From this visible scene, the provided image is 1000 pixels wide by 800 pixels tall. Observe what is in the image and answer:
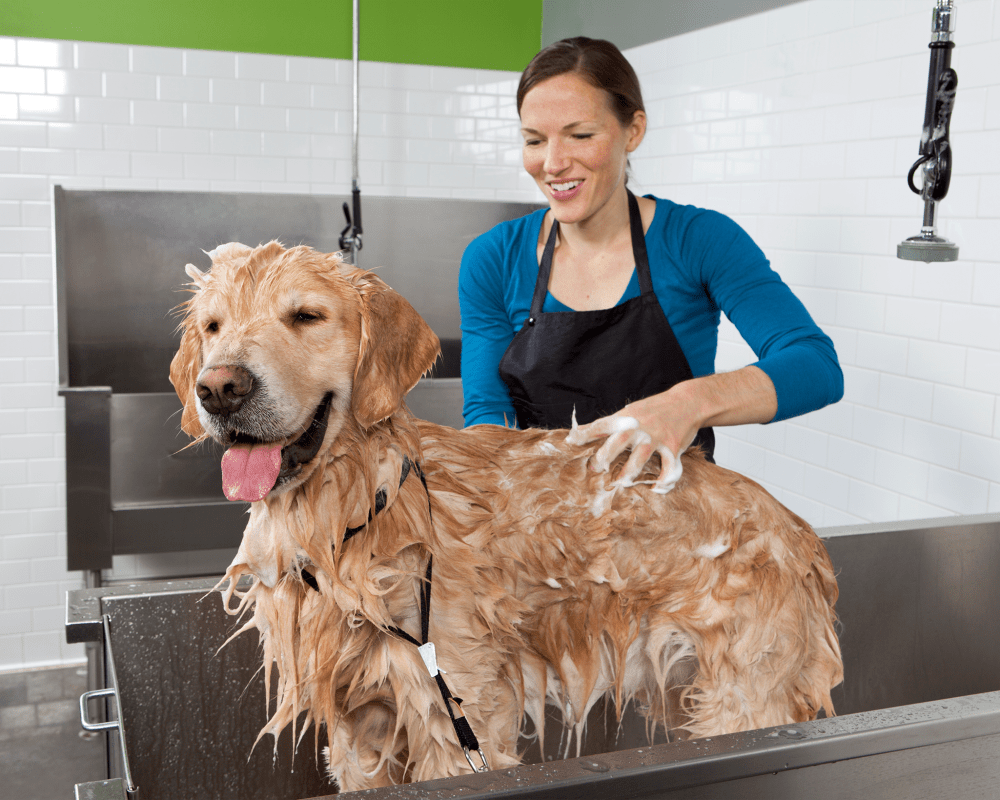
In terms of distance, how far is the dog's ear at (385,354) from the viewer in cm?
109

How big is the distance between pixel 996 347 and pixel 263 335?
1.92m

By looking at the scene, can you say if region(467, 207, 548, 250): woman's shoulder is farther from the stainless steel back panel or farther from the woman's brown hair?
the stainless steel back panel

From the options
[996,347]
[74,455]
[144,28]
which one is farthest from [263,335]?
[144,28]

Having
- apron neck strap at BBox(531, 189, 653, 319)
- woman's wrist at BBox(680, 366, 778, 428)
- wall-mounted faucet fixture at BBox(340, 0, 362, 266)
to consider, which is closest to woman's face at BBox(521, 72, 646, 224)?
apron neck strap at BBox(531, 189, 653, 319)

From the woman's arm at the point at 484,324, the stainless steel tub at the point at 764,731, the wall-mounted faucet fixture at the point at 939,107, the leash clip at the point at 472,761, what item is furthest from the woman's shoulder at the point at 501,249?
the leash clip at the point at 472,761

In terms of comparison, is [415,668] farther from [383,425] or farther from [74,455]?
[74,455]

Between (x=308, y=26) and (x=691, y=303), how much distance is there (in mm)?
2727

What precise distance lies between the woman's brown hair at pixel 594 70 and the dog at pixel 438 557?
711mm

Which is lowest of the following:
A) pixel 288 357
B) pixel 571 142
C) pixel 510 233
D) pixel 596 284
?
pixel 288 357

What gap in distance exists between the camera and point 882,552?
185 cm

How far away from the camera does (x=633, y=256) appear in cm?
185

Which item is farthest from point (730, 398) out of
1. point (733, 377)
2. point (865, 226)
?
point (865, 226)

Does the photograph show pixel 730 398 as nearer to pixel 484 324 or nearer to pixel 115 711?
pixel 484 324

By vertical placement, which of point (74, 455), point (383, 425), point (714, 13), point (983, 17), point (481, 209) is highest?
point (714, 13)
